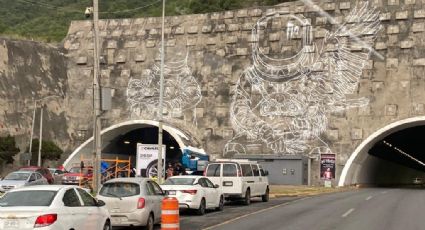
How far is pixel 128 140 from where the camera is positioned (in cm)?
6259

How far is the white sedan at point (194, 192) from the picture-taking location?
72.7ft

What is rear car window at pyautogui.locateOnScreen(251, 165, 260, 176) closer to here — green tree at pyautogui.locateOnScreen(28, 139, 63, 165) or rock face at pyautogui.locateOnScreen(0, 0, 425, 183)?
rock face at pyautogui.locateOnScreen(0, 0, 425, 183)

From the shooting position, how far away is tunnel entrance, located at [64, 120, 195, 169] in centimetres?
5344

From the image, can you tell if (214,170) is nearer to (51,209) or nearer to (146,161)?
(146,161)

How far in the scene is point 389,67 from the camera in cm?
4731

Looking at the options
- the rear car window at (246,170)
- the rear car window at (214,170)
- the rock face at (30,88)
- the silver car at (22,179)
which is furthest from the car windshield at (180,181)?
the rock face at (30,88)

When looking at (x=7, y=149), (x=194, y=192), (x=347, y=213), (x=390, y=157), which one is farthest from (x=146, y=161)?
(x=390, y=157)

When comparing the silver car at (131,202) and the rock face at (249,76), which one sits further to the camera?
the rock face at (249,76)

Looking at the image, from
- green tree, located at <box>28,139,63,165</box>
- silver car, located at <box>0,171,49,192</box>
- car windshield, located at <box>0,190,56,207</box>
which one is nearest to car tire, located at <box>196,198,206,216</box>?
car windshield, located at <box>0,190,56,207</box>

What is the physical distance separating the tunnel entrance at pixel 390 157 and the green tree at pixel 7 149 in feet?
90.5

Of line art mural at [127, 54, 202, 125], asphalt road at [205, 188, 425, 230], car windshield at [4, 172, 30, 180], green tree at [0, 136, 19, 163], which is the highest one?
line art mural at [127, 54, 202, 125]

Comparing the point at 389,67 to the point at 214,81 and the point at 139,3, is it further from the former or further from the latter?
the point at 139,3

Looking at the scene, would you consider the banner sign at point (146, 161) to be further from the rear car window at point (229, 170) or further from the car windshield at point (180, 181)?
the car windshield at point (180, 181)

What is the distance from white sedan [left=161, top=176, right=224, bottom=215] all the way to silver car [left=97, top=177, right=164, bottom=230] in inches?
159
